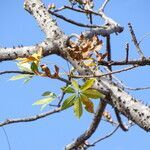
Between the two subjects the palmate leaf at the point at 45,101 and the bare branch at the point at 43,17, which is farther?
the bare branch at the point at 43,17

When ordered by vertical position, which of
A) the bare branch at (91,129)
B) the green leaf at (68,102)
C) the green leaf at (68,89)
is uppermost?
the green leaf at (68,89)

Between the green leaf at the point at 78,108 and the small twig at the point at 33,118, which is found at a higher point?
the green leaf at the point at 78,108

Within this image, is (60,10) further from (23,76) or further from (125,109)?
(23,76)

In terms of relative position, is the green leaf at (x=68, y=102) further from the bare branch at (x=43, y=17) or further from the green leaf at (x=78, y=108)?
the bare branch at (x=43, y=17)

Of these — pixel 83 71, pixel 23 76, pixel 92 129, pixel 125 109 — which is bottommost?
pixel 92 129

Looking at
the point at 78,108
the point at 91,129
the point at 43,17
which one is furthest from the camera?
the point at 43,17

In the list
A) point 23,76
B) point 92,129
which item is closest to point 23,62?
point 23,76

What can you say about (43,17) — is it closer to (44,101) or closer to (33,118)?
(33,118)

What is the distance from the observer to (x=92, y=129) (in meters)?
3.19

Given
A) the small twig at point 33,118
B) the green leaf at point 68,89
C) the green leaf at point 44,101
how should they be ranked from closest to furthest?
the green leaf at point 68,89 < the green leaf at point 44,101 < the small twig at point 33,118

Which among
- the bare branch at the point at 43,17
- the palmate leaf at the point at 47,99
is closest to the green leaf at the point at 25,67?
the palmate leaf at the point at 47,99

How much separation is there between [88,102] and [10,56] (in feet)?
3.99

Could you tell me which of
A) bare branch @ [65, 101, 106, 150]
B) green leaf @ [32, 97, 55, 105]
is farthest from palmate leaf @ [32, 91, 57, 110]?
bare branch @ [65, 101, 106, 150]

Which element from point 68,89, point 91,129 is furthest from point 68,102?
point 91,129
